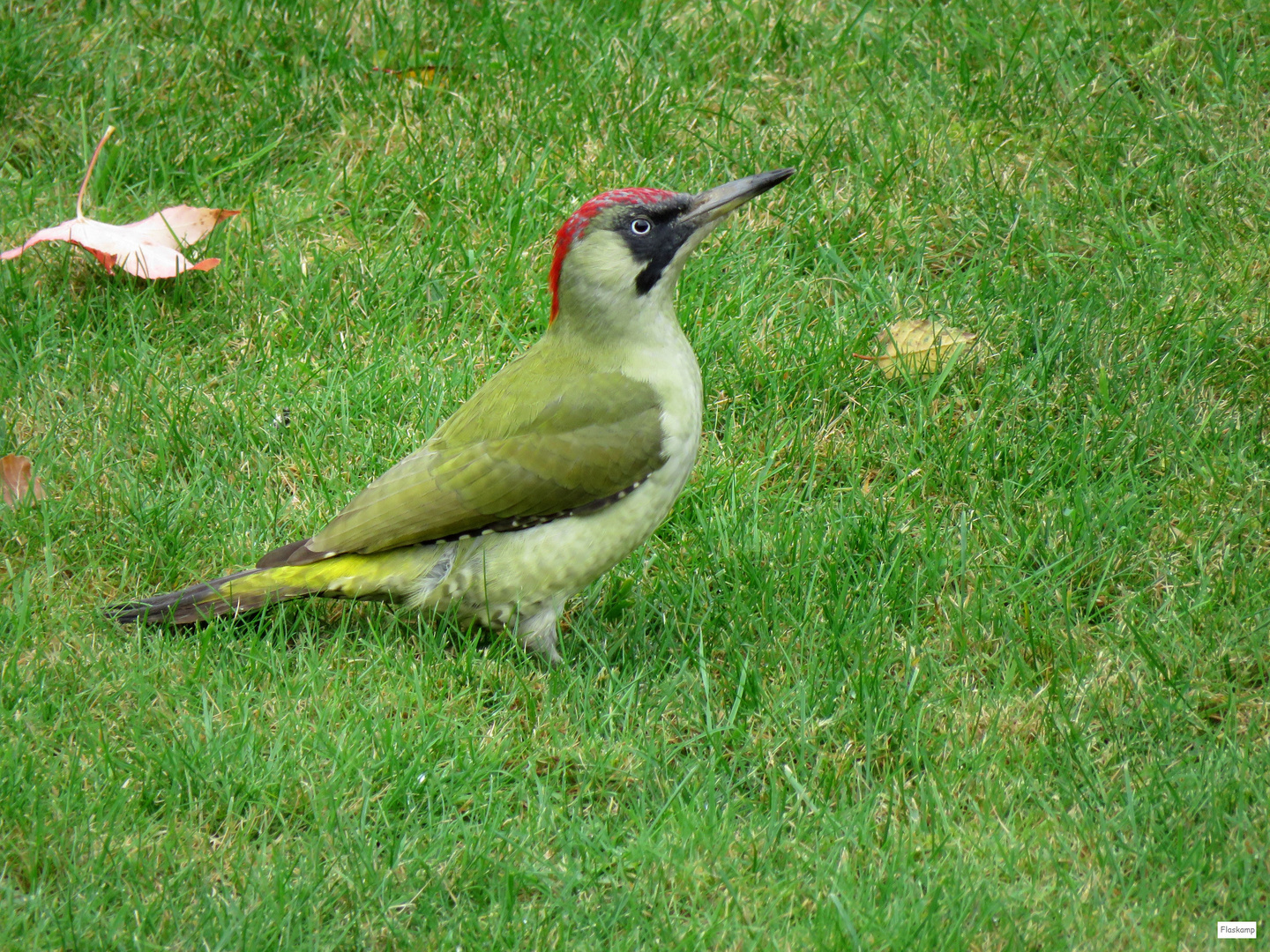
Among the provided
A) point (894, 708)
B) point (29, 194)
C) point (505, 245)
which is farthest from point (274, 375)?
point (894, 708)

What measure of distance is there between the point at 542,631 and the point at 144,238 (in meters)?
2.14

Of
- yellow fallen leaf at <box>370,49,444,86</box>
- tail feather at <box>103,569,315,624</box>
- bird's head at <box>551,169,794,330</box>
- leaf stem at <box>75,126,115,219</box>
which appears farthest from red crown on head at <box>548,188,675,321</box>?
yellow fallen leaf at <box>370,49,444,86</box>

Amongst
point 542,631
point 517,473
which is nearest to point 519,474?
point 517,473

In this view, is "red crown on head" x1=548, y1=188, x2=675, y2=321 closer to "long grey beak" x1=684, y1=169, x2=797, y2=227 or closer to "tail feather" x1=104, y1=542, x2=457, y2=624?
"long grey beak" x1=684, y1=169, x2=797, y2=227

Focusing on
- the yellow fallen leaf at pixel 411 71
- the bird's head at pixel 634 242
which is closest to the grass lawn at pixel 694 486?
the yellow fallen leaf at pixel 411 71

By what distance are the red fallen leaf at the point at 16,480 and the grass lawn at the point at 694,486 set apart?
3.9 inches

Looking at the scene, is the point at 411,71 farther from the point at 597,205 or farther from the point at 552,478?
the point at 552,478

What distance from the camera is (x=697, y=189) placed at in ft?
16.4

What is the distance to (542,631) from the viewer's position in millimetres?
3633

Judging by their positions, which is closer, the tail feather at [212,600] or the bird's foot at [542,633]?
the tail feather at [212,600]

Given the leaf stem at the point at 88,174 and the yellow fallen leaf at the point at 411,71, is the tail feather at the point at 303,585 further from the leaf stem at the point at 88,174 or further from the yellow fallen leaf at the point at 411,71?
the yellow fallen leaf at the point at 411,71

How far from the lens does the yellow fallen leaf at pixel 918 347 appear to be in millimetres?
4422

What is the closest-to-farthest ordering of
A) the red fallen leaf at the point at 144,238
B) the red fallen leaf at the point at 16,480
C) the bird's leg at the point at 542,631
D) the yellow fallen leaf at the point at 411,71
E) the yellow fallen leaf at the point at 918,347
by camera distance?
the bird's leg at the point at 542,631 < the red fallen leaf at the point at 16,480 < the yellow fallen leaf at the point at 918,347 < the red fallen leaf at the point at 144,238 < the yellow fallen leaf at the point at 411,71

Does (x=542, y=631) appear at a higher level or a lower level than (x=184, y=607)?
lower
